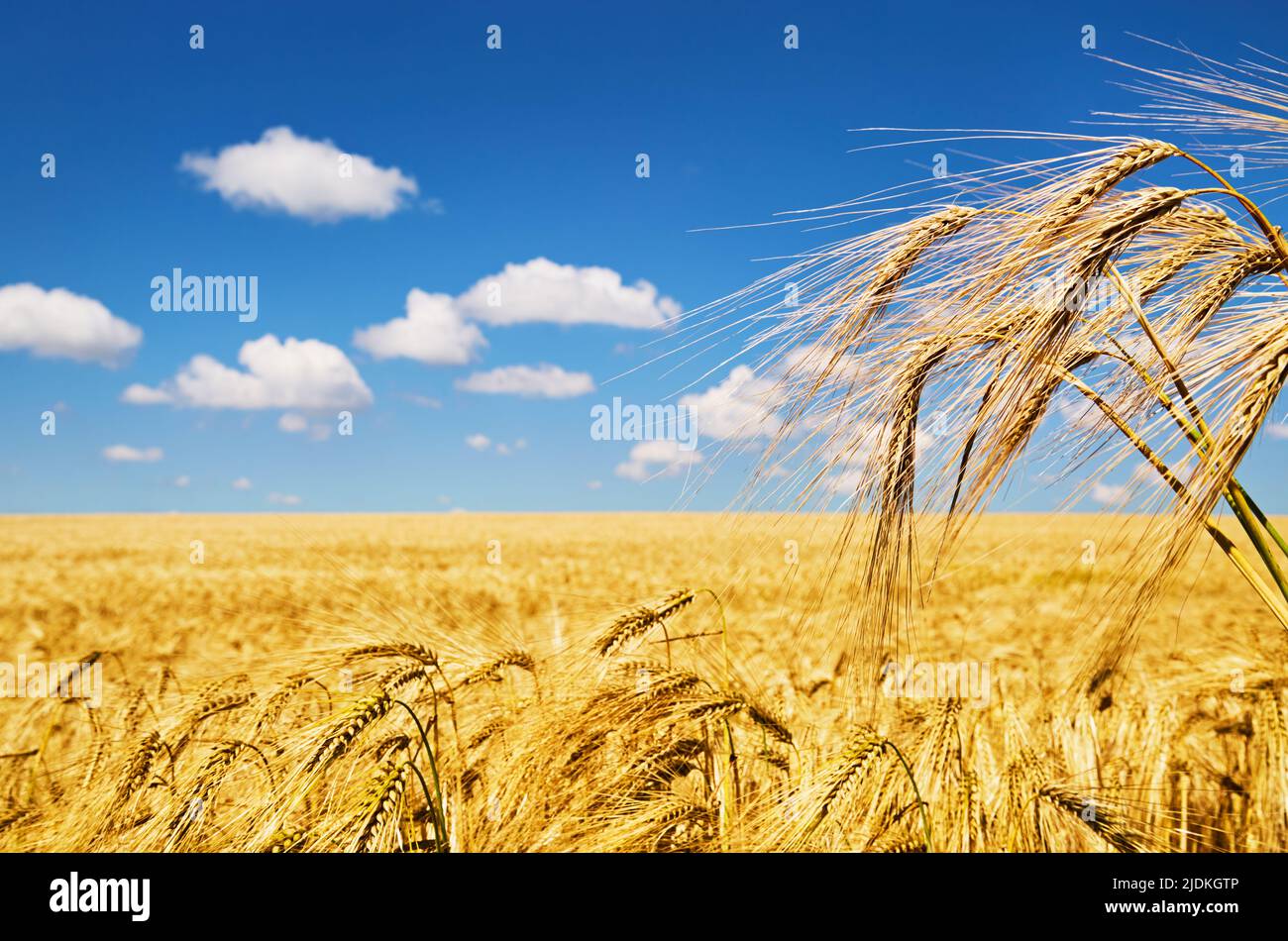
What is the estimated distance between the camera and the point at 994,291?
1438mm

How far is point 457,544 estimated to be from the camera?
3009 cm

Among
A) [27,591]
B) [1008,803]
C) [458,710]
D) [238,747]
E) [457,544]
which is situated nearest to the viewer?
[238,747]

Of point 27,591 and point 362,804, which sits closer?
point 362,804

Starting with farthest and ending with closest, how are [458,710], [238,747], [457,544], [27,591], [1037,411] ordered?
[457,544], [27,591], [458,710], [238,747], [1037,411]

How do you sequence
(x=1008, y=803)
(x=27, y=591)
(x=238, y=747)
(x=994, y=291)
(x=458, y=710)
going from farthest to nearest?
(x=27, y=591), (x=458, y=710), (x=1008, y=803), (x=238, y=747), (x=994, y=291)

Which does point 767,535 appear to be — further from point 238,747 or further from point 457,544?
point 457,544

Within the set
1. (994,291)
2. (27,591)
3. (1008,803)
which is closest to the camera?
(994,291)

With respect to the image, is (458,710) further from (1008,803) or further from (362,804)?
(1008,803)
